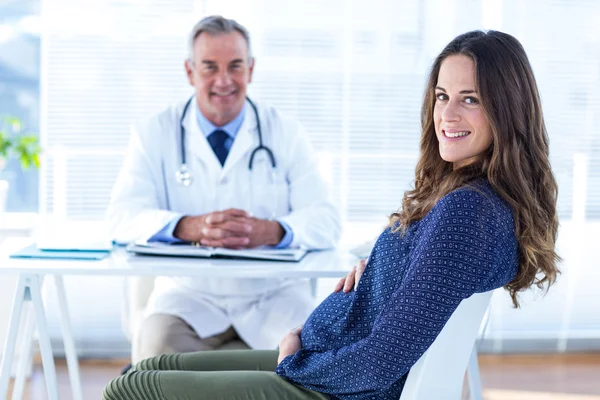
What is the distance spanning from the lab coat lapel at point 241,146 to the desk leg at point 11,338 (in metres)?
0.67

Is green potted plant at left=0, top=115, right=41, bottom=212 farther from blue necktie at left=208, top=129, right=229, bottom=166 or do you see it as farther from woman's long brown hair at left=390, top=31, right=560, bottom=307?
woman's long brown hair at left=390, top=31, right=560, bottom=307

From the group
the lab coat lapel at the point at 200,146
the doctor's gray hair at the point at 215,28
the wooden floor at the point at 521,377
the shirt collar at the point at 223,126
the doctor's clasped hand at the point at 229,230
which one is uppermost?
the doctor's gray hair at the point at 215,28

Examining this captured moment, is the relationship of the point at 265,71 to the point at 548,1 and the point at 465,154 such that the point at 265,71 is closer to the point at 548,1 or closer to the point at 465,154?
the point at 548,1

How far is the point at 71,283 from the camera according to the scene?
133 inches

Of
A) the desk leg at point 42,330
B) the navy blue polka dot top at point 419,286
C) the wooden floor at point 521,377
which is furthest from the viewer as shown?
the wooden floor at point 521,377

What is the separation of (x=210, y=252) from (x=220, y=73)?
2.09ft

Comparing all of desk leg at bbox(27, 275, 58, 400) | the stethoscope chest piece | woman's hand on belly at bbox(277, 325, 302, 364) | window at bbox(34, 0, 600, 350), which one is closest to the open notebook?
desk leg at bbox(27, 275, 58, 400)

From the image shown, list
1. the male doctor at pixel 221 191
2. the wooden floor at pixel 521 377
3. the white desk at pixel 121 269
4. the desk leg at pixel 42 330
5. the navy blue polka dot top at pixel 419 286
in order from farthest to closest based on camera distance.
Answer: the wooden floor at pixel 521 377 < the male doctor at pixel 221 191 < the desk leg at pixel 42 330 < the white desk at pixel 121 269 < the navy blue polka dot top at pixel 419 286

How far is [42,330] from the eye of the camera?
6.96ft

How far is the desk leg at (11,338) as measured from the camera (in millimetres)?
1995

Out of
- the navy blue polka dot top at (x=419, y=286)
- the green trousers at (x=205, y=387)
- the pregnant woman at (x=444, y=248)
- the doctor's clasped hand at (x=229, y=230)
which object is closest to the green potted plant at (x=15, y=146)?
the doctor's clasped hand at (x=229, y=230)

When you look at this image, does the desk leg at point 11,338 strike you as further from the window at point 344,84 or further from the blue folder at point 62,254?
the window at point 344,84

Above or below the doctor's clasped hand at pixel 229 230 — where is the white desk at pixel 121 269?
below

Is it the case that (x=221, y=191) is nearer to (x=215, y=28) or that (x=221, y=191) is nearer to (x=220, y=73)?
(x=220, y=73)
